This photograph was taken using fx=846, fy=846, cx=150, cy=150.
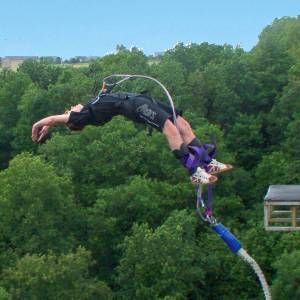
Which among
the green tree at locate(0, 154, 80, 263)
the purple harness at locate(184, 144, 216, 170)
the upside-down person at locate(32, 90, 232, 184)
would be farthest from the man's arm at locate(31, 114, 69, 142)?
the green tree at locate(0, 154, 80, 263)

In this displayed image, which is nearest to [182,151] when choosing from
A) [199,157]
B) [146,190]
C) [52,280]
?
[199,157]

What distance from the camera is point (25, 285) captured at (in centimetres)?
3089

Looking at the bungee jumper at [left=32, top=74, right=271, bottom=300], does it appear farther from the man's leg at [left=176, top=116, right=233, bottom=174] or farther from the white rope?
the white rope

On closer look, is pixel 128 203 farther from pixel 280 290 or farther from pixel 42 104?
pixel 42 104

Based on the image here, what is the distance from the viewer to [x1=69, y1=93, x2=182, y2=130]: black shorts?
7.83 meters

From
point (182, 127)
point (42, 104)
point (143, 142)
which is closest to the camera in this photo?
point (182, 127)

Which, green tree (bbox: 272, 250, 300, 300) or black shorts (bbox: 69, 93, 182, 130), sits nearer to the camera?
black shorts (bbox: 69, 93, 182, 130)

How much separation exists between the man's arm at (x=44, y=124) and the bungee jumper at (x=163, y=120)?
0.24ft

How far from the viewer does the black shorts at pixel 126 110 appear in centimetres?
783

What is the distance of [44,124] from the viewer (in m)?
8.27

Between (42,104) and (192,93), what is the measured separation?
8899 mm

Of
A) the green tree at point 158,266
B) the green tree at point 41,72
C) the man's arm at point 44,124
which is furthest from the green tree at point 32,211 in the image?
the man's arm at point 44,124

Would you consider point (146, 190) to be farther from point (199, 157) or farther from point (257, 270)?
point (257, 270)

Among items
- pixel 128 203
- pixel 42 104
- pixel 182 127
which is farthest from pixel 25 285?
pixel 182 127
